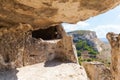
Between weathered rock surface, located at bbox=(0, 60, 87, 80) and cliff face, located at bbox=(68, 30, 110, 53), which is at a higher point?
cliff face, located at bbox=(68, 30, 110, 53)

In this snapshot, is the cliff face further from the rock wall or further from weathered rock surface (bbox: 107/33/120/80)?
weathered rock surface (bbox: 107/33/120/80)

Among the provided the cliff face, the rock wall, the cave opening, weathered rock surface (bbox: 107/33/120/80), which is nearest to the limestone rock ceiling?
the rock wall

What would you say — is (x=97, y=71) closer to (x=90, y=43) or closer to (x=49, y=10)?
(x=49, y=10)

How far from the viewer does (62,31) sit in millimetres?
12805

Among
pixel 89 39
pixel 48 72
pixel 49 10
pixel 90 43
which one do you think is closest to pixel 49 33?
pixel 48 72

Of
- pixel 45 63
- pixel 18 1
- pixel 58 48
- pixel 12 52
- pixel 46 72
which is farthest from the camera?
pixel 58 48

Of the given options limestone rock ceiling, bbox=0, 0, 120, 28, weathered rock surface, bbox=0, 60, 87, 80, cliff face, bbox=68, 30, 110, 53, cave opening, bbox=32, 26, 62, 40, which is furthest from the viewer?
cliff face, bbox=68, 30, 110, 53

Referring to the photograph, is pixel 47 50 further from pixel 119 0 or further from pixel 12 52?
pixel 119 0

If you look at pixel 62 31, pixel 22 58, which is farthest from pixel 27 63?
pixel 62 31

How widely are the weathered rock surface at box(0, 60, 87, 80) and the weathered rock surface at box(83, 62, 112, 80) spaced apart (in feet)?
12.9

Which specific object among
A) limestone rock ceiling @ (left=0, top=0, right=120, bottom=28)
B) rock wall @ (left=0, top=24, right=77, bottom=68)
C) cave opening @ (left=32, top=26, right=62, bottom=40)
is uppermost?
limestone rock ceiling @ (left=0, top=0, right=120, bottom=28)

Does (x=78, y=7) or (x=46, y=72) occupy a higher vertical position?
(x=78, y=7)

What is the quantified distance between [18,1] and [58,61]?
4906mm

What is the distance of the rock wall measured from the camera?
27.9 ft
